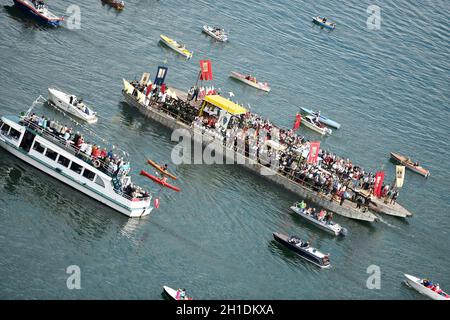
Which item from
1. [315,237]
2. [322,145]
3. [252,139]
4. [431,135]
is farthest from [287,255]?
[431,135]

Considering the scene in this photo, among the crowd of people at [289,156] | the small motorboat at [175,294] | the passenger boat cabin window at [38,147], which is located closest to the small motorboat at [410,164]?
the crowd of people at [289,156]

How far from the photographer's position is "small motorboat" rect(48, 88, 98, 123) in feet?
308

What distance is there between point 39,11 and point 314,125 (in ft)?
156

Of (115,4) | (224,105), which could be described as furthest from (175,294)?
(115,4)

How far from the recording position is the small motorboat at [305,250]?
7856cm

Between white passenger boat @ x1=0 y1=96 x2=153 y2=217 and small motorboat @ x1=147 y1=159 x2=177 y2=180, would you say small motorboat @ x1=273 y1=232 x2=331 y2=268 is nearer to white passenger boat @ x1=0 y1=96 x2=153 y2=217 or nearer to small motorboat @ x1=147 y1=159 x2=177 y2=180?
small motorboat @ x1=147 y1=159 x2=177 y2=180

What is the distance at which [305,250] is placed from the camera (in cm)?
7900

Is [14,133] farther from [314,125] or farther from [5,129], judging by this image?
[314,125]

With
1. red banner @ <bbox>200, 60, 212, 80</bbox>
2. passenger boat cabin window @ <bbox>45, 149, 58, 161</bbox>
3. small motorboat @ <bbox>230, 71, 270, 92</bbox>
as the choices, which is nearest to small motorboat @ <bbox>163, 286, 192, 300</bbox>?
passenger boat cabin window @ <bbox>45, 149, 58, 161</bbox>

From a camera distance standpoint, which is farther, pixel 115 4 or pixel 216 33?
pixel 216 33

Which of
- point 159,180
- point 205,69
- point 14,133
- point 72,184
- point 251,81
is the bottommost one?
point 72,184

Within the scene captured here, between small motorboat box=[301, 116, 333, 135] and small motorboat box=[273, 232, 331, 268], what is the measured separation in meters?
37.9

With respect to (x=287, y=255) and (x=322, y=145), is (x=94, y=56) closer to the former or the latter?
(x=322, y=145)

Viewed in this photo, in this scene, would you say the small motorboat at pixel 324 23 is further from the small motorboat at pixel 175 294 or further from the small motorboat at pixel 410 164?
the small motorboat at pixel 175 294
